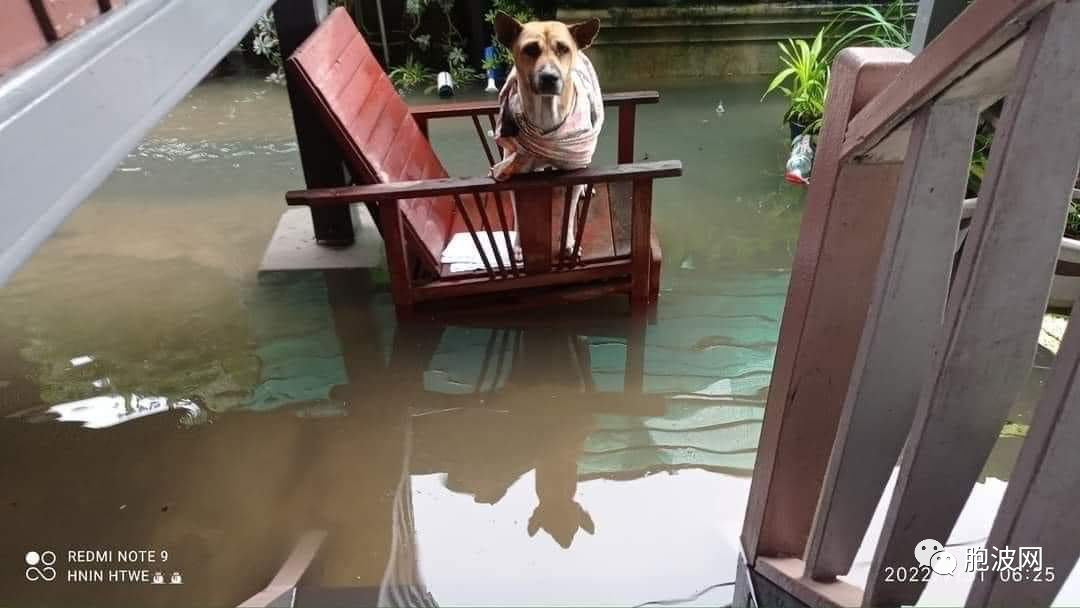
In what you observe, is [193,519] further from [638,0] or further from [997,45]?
[638,0]

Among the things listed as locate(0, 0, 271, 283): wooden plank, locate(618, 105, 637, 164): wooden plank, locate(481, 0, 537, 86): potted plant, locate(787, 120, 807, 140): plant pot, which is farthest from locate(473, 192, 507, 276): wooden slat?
locate(481, 0, 537, 86): potted plant

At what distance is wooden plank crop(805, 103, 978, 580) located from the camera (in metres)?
0.78

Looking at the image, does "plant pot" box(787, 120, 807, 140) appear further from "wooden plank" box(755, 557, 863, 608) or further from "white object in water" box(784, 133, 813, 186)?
"wooden plank" box(755, 557, 863, 608)

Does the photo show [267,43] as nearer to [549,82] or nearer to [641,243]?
[549,82]

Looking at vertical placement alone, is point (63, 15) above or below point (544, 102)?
above

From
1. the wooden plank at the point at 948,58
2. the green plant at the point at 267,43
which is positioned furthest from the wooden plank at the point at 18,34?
the green plant at the point at 267,43

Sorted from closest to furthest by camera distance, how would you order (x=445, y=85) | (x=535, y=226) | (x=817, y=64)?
(x=535, y=226) < (x=817, y=64) < (x=445, y=85)

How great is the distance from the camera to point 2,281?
2.24ft

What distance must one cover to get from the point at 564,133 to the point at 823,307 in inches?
48.4

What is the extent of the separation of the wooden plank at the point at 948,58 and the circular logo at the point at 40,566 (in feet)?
6.38

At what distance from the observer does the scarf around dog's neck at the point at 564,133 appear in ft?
6.89

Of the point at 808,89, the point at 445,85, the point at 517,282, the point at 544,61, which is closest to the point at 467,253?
the point at 517,282

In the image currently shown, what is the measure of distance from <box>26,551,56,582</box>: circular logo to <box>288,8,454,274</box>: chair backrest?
1260 millimetres

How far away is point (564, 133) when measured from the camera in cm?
211
